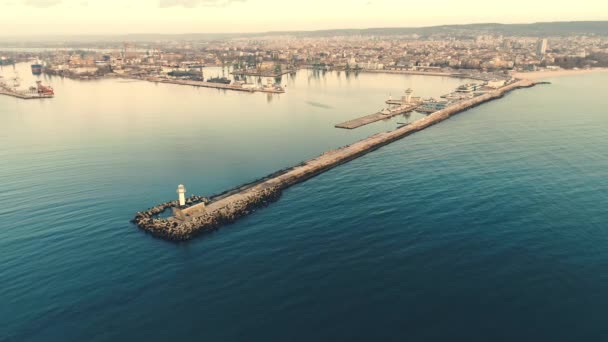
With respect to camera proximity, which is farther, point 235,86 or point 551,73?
point 551,73

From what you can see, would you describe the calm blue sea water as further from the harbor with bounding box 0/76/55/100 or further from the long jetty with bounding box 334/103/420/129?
the harbor with bounding box 0/76/55/100

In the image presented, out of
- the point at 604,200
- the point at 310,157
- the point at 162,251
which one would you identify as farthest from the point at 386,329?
the point at 310,157

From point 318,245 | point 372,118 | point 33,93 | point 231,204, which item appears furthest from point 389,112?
point 33,93

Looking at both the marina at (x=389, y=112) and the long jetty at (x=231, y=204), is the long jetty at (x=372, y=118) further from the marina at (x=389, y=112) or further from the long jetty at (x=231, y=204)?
the long jetty at (x=231, y=204)

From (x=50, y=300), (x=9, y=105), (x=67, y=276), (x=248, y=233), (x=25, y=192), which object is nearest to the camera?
(x=50, y=300)

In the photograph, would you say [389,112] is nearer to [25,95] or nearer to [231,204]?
[231,204]

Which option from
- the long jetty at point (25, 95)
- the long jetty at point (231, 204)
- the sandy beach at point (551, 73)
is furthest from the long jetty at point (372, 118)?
the sandy beach at point (551, 73)

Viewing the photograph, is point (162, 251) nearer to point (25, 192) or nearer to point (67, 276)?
point (67, 276)
